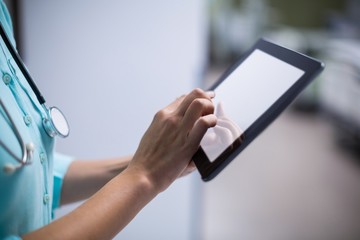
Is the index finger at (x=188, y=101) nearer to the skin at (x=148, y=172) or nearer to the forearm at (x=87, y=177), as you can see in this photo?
the skin at (x=148, y=172)

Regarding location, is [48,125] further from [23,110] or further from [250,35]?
[250,35]

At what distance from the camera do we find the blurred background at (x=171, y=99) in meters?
1.28

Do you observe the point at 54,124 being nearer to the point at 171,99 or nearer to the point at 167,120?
the point at 167,120

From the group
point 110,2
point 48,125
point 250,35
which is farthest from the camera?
point 250,35

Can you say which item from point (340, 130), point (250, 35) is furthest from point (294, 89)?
point (250, 35)

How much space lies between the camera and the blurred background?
1277 millimetres

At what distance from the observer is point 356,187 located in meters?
2.34

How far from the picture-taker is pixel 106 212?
0.47 meters

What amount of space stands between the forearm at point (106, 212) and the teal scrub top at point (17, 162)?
47mm

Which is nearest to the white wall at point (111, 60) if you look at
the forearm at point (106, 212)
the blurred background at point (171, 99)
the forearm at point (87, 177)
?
the blurred background at point (171, 99)

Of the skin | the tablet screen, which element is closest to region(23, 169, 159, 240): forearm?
the skin

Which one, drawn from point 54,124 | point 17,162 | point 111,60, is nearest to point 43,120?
point 54,124

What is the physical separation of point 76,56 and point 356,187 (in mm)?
1837

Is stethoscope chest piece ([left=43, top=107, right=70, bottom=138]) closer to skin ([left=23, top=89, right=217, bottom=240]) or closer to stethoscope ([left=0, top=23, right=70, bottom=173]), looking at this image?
stethoscope ([left=0, top=23, right=70, bottom=173])
